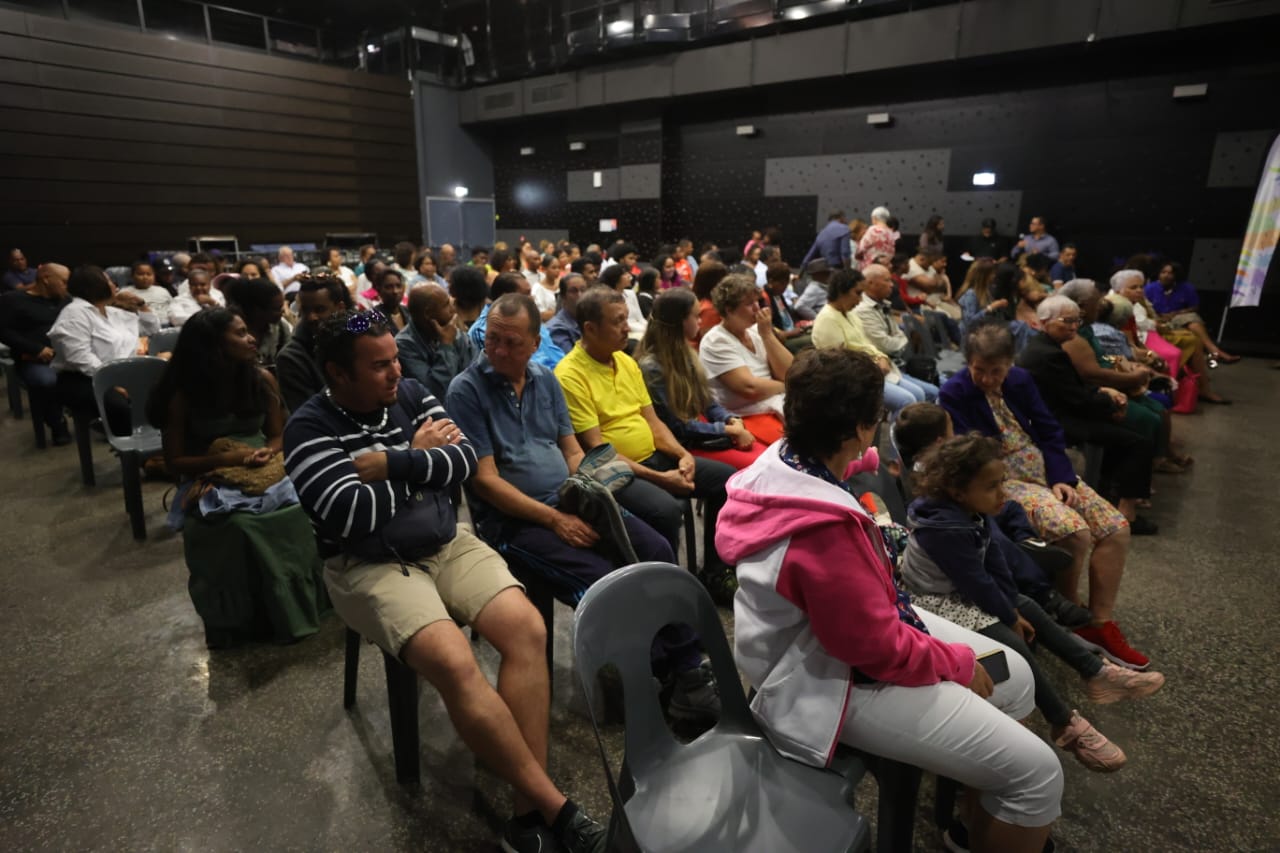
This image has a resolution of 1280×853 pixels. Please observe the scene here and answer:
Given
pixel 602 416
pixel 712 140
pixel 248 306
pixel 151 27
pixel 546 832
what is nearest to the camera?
pixel 546 832

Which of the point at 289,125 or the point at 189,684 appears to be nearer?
the point at 189,684

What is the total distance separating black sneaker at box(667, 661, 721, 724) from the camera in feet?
6.70

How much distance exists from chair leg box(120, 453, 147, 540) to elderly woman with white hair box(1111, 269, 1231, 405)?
575 cm

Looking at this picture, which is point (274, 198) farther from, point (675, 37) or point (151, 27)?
point (675, 37)

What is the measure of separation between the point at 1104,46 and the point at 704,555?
8.22 m

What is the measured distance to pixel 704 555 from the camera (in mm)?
3023

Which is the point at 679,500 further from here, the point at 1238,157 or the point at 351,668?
the point at 1238,157

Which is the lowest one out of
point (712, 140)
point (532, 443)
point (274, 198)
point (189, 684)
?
point (189, 684)

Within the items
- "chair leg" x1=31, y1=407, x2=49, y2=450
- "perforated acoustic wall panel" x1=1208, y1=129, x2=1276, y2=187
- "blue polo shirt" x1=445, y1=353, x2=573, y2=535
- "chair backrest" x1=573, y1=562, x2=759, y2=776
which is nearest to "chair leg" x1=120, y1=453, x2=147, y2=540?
"blue polo shirt" x1=445, y1=353, x2=573, y2=535

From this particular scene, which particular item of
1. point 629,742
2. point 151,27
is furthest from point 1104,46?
point 151,27

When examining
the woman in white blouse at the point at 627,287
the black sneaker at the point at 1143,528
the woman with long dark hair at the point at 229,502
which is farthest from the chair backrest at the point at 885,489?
the woman in white blouse at the point at 627,287

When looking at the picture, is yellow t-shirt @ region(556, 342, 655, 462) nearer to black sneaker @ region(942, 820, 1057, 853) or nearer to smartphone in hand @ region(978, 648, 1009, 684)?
smartphone in hand @ region(978, 648, 1009, 684)

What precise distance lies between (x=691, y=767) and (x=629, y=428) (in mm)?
1483

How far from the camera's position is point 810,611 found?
1.22 m
